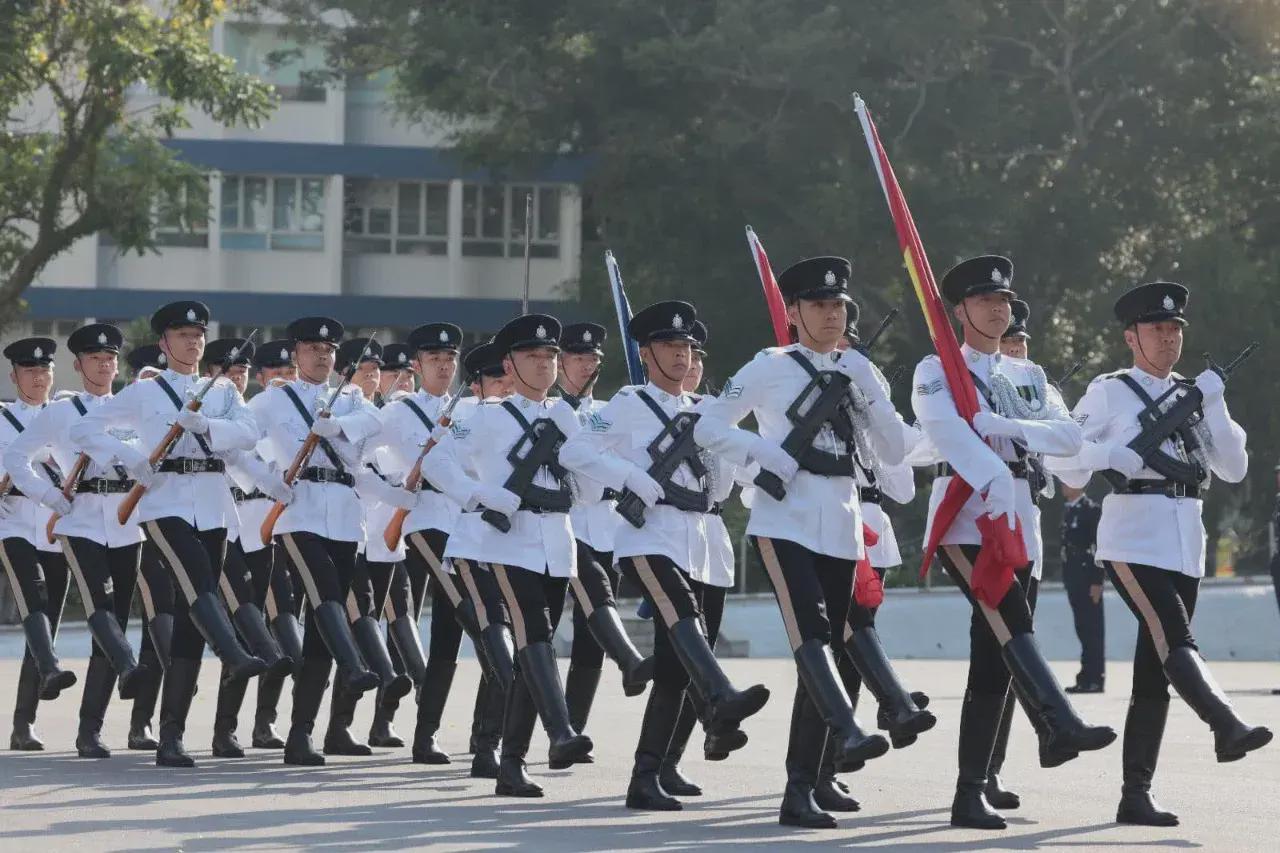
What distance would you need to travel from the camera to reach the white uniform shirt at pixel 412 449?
12.7 meters

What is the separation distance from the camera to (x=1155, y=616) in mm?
10016

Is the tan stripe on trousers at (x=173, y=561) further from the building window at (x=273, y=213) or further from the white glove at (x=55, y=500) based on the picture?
the building window at (x=273, y=213)

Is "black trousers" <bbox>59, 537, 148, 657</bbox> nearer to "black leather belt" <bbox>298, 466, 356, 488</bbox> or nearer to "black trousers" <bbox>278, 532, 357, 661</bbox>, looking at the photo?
"black trousers" <bbox>278, 532, 357, 661</bbox>

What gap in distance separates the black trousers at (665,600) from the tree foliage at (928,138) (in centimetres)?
2307

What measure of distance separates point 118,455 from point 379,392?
11.9 feet

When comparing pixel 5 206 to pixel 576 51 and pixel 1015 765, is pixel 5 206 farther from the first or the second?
pixel 1015 765

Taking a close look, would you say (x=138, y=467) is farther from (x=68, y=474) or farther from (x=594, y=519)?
(x=594, y=519)

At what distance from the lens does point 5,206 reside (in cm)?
2727

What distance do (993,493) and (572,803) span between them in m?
2.46

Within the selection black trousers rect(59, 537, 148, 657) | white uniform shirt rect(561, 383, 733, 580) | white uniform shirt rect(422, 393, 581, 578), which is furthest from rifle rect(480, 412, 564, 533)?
black trousers rect(59, 537, 148, 657)

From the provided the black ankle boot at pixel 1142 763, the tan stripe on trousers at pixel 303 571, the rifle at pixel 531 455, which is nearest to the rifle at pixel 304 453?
the tan stripe on trousers at pixel 303 571

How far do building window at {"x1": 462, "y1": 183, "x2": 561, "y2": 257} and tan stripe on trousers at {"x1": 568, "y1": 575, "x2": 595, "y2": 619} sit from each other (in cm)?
3484

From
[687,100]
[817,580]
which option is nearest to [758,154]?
[687,100]

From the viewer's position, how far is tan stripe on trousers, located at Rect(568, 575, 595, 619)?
38.6 ft
